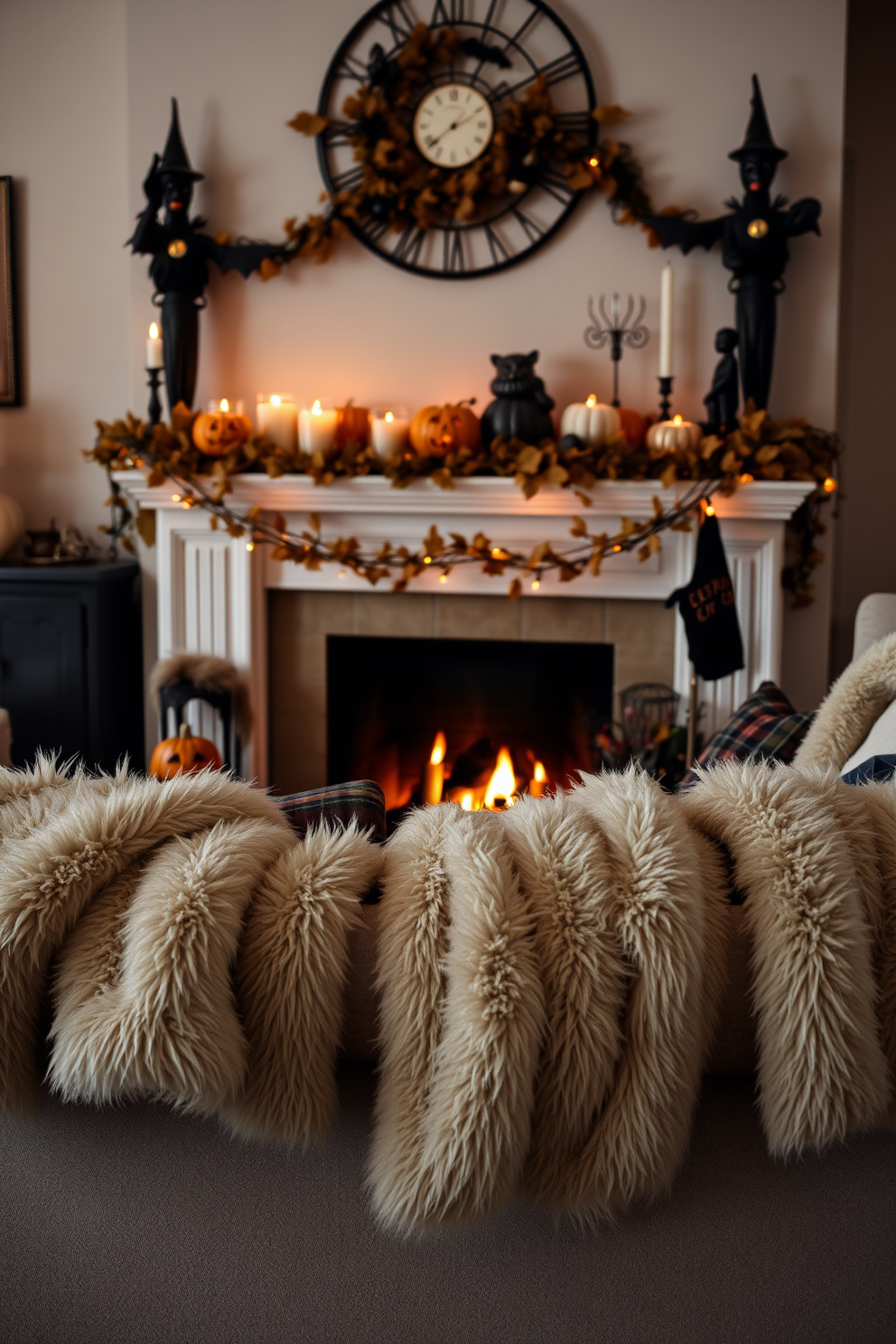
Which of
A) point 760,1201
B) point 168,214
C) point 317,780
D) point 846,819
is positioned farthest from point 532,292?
point 760,1201

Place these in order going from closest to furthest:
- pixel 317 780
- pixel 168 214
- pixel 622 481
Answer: pixel 622 481 → pixel 168 214 → pixel 317 780

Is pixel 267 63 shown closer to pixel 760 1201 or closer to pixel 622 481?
pixel 622 481

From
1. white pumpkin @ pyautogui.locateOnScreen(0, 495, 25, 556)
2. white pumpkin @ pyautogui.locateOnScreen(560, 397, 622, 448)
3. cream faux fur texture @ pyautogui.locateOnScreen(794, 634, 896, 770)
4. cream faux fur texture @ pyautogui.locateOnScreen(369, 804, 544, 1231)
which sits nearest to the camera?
cream faux fur texture @ pyautogui.locateOnScreen(369, 804, 544, 1231)

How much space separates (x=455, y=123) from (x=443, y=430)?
872 mm

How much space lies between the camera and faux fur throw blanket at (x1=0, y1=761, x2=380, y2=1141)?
0.71 meters

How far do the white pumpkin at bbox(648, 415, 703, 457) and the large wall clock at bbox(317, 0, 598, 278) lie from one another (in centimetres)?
67

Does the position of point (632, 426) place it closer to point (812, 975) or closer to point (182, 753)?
point (182, 753)

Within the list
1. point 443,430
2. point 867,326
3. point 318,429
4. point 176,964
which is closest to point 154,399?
point 318,429

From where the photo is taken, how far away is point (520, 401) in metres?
2.73

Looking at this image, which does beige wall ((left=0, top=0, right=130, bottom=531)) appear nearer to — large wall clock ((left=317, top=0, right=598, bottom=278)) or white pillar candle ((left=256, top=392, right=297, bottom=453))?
white pillar candle ((left=256, top=392, right=297, bottom=453))

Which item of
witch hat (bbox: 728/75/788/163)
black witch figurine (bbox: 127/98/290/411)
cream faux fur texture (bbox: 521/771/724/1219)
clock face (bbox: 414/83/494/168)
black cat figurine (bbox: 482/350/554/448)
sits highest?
clock face (bbox: 414/83/494/168)

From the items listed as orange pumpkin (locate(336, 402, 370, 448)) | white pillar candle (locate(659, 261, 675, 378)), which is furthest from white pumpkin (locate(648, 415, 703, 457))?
orange pumpkin (locate(336, 402, 370, 448))

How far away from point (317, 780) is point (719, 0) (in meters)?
2.47

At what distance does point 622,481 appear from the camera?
271 cm
